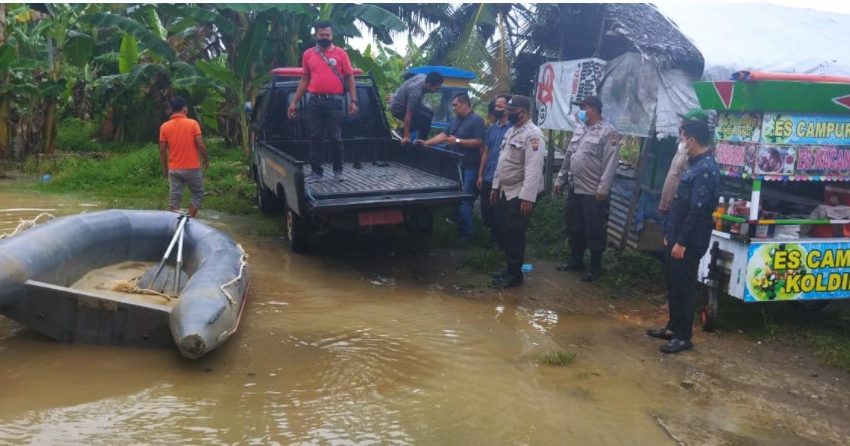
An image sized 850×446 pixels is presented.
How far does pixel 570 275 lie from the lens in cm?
734

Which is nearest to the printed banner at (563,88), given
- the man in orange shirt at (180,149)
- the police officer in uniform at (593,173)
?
the police officer in uniform at (593,173)

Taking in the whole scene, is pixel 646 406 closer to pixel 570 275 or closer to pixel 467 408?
pixel 467 408

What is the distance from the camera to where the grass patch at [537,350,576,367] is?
16.1 feet

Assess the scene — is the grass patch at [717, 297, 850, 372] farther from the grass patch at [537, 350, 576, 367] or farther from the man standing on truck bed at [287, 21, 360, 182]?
the man standing on truck bed at [287, 21, 360, 182]

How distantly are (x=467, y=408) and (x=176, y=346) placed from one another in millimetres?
1928

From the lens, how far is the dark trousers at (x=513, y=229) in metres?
6.62

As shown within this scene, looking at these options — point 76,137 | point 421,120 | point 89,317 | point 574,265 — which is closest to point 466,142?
point 421,120

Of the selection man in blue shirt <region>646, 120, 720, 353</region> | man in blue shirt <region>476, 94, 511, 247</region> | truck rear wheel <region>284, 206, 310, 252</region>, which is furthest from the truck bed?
man in blue shirt <region>646, 120, 720, 353</region>

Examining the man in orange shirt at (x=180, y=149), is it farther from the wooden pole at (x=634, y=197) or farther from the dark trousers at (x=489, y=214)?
the wooden pole at (x=634, y=197)

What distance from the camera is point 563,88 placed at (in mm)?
9805

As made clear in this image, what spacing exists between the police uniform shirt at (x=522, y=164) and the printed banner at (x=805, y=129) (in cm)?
190

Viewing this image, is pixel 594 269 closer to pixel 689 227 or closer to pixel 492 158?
pixel 492 158

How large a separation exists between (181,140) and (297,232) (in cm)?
169

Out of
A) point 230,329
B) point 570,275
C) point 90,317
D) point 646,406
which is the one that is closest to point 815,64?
point 570,275
